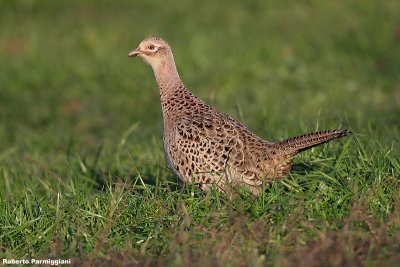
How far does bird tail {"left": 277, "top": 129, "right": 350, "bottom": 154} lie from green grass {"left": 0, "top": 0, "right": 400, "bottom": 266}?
22 cm

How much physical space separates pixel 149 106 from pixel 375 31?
352 cm

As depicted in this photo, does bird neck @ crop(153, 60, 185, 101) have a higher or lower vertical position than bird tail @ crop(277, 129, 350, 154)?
higher

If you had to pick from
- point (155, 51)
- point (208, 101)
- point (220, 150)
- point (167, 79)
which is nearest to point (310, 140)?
point (220, 150)

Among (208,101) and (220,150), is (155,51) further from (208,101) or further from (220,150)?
(208,101)

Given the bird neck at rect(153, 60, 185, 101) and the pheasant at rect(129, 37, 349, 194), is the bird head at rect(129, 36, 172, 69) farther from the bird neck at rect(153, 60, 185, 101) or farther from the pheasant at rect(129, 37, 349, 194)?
the pheasant at rect(129, 37, 349, 194)

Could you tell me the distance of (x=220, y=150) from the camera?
18.6ft

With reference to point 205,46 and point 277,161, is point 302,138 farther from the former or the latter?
point 205,46

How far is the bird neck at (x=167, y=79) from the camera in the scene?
6250mm

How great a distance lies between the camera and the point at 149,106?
1076 cm

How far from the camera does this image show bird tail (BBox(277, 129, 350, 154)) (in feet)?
17.1

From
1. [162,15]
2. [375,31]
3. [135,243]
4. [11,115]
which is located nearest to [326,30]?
[375,31]

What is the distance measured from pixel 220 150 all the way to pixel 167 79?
90 centimetres

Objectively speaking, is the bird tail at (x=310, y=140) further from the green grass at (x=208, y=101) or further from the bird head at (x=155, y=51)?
the bird head at (x=155, y=51)

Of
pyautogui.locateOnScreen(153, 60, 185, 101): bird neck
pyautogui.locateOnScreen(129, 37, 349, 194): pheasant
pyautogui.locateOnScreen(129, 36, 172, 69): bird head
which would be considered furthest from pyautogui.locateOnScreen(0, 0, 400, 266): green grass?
pyautogui.locateOnScreen(129, 36, 172, 69): bird head
